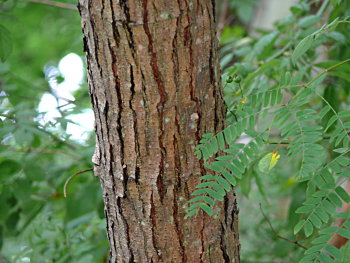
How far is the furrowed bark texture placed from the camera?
2.86 ft

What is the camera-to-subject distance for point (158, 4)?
85 centimetres

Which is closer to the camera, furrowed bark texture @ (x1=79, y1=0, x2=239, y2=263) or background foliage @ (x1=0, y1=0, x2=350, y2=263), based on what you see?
furrowed bark texture @ (x1=79, y1=0, x2=239, y2=263)

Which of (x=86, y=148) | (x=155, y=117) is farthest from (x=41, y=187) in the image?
(x=155, y=117)

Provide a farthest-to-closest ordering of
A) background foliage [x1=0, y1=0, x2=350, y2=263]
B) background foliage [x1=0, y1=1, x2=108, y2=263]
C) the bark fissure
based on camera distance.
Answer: background foliage [x1=0, y1=1, x2=108, y2=263] → background foliage [x1=0, y1=0, x2=350, y2=263] → the bark fissure

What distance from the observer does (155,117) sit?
0.91 metres

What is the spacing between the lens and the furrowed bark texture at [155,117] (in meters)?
0.87

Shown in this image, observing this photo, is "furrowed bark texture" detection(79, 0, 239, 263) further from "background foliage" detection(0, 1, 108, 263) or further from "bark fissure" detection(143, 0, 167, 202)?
"background foliage" detection(0, 1, 108, 263)

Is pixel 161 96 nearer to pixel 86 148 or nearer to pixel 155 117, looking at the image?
pixel 155 117

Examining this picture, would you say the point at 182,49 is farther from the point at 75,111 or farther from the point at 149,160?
the point at 75,111

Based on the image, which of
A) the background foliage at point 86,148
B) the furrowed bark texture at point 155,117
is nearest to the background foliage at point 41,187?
the background foliage at point 86,148

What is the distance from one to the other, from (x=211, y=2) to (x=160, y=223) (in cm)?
49

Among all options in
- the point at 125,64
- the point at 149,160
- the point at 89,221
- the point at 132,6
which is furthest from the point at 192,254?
the point at 89,221

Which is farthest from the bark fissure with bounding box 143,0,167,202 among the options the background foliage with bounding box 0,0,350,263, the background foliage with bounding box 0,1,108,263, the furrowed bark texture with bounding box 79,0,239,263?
the background foliage with bounding box 0,1,108,263

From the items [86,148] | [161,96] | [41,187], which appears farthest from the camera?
[41,187]
